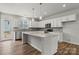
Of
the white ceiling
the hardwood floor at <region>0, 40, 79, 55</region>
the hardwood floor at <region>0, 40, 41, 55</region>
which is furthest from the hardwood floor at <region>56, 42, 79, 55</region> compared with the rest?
the white ceiling

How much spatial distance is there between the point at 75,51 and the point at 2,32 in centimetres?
204

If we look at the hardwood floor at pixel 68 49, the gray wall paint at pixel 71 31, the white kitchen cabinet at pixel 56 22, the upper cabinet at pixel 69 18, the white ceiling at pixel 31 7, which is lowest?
the hardwood floor at pixel 68 49

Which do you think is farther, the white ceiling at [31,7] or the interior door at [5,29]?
the interior door at [5,29]

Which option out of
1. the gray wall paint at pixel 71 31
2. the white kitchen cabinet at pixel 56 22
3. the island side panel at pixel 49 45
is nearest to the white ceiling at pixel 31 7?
the gray wall paint at pixel 71 31

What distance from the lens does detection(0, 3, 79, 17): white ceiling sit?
2.23 meters

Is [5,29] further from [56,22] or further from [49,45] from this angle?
[56,22]

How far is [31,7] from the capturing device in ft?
7.64

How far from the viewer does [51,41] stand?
2.71 metres

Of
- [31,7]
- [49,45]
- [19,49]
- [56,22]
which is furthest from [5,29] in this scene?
[56,22]

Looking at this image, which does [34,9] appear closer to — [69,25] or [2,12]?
[2,12]

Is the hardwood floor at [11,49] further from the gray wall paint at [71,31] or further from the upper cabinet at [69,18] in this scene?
the upper cabinet at [69,18]

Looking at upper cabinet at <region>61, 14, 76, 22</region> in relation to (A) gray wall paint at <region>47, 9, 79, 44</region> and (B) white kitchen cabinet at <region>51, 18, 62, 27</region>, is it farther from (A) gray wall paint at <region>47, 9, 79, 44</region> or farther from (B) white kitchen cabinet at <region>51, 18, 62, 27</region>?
(B) white kitchen cabinet at <region>51, 18, 62, 27</region>

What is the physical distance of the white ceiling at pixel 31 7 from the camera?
2.23 meters

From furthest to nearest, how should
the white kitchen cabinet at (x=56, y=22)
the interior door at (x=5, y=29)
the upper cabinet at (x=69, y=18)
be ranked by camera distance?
the white kitchen cabinet at (x=56, y=22)
the interior door at (x=5, y=29)
the upper cabinet at (x=69, y=18)
